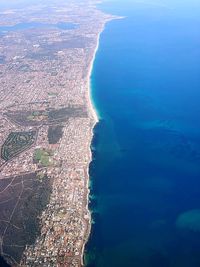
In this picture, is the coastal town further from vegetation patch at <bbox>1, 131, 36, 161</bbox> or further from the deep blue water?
the deep blue water

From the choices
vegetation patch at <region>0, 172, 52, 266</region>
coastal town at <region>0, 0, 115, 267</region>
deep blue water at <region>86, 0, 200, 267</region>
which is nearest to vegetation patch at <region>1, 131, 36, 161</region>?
coastal town at <region>0, 0, 115, 267</region>

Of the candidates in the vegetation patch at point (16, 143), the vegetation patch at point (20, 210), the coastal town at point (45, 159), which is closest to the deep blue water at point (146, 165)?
the coastal town at point (45, 159)

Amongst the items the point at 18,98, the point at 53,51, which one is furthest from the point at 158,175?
the point at 53,51

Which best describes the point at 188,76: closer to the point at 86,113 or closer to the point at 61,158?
the point at 86,113

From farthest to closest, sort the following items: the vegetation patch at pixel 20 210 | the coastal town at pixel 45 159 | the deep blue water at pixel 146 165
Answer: the coastal town at pixel 45 159 → the deep blue water at pixel 146 165 → the vegetation patch at pixel 20 210

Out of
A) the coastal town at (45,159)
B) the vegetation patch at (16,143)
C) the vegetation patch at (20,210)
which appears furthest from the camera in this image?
the vegetation patch at (16,143)

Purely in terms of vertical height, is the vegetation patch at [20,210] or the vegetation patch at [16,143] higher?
the vegetation patch at [16,143]

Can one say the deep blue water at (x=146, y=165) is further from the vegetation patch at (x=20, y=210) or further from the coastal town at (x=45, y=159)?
the vegetation patch at (x=20, y=210)
